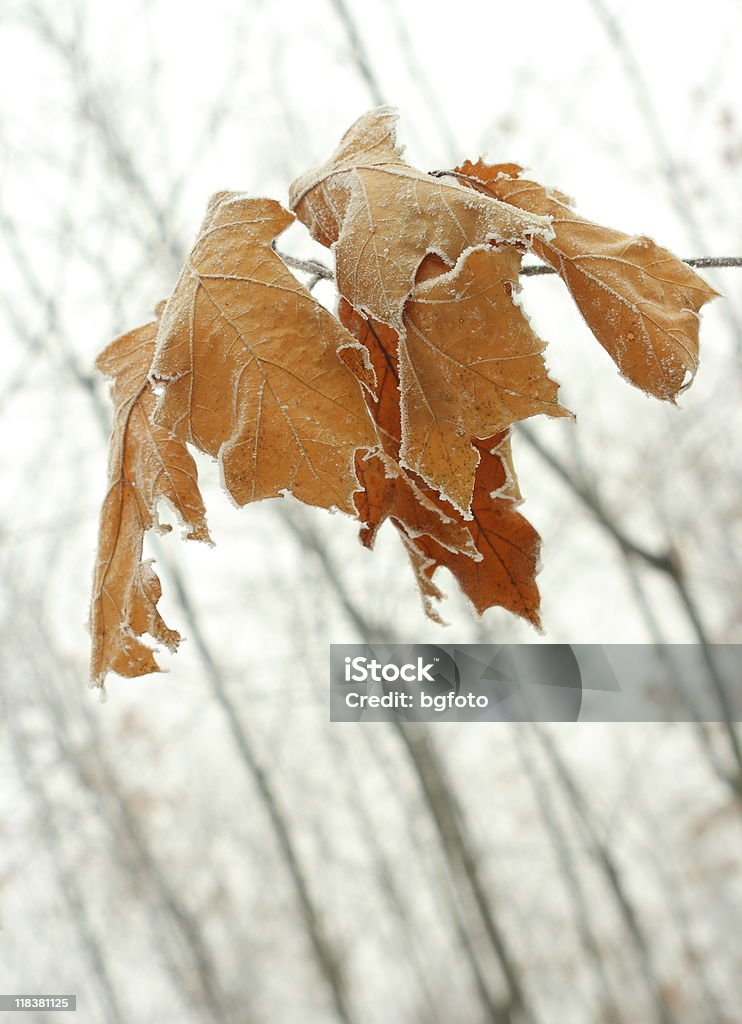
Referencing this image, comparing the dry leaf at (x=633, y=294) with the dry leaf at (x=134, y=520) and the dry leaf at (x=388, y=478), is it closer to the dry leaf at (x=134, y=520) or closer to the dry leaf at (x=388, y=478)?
the dry leaf at (x=388, y=478)

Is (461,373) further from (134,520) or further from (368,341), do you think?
(134,520)

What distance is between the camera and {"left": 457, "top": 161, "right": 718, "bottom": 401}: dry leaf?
2.04 feet

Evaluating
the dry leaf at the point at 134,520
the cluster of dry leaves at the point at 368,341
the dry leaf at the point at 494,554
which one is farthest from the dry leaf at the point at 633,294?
the dry leaf at the point at 134,520

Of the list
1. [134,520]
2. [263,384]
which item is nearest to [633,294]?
[263,384]

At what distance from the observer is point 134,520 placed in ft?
2.29

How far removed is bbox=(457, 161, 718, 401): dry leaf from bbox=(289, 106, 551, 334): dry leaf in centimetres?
7

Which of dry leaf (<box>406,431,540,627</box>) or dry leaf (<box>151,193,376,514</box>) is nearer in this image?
dry leaf (<box>151,193,376,514</box>)

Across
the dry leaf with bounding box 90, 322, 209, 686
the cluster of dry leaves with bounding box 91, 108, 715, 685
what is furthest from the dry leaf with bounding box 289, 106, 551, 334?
the dry leaf with bounding box 90, 322, 209, 686

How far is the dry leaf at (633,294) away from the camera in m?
0.62

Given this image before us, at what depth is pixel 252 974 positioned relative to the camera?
57.8 ft

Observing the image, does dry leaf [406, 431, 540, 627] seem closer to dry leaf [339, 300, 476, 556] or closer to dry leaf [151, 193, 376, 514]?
dry leaf [339, 300, 476, 556]

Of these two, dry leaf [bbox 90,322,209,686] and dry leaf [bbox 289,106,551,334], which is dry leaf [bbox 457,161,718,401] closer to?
dry leaf [bbox 289,106,551,334]

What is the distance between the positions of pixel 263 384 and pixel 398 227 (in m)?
0.14

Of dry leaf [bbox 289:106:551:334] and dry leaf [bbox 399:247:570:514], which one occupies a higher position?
dry leaf [bbox 289:106:551:334]
